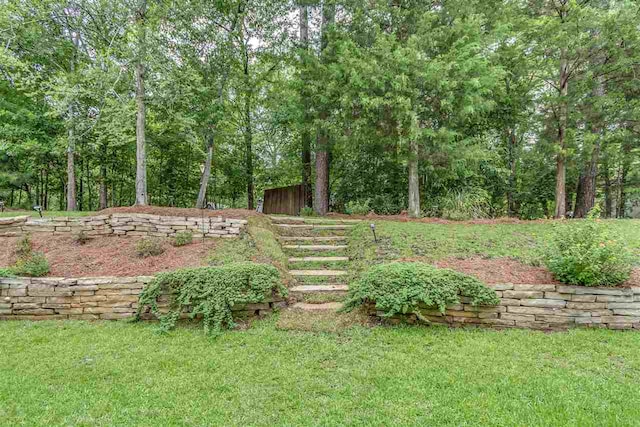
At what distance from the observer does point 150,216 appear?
5.85m

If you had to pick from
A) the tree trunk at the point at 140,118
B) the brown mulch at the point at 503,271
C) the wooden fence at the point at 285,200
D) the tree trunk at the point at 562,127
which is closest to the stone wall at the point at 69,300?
the brown mulch at the point at 503,271

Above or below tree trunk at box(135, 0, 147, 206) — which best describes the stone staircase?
below

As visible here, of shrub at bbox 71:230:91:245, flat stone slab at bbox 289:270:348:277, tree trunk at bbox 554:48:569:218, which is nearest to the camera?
flat stone slab at bbox 289:270:348:277

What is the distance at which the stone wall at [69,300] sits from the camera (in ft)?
12.8

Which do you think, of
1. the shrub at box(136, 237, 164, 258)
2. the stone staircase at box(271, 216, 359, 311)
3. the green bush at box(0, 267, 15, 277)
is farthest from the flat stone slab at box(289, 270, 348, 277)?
the green bush at box(0, 267, 15, 277)

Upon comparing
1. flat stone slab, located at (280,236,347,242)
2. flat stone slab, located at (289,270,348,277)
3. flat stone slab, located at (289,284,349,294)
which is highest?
flat stone slab, located at (280,236,347,242)

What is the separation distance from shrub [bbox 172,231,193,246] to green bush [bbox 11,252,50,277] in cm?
171

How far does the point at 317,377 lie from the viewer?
2.66 m

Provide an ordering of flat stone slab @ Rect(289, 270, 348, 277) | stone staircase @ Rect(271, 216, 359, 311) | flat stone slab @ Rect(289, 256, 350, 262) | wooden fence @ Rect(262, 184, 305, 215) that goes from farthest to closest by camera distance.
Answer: wooden fence @ Rect(262, 184, 305, 215) < flat stone slab @ Rect(289, 256, 350, 262) < flat stone slab @ Rect(289, 270, 348, 277) < stone staircase @ Rect(271, 216, 359, 311)

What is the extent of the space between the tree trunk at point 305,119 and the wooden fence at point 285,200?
0.76 ft

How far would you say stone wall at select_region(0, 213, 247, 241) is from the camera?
5.73 metres

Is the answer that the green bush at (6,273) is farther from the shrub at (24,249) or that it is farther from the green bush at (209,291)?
the green bush at (209,291)

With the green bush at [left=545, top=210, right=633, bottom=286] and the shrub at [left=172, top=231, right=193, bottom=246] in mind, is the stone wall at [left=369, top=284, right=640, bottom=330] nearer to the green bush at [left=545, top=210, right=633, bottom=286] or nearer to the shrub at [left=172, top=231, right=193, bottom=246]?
the green bush at [left=545, top=210, right=633, bottom=286]

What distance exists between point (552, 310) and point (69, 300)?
19.3 feet
